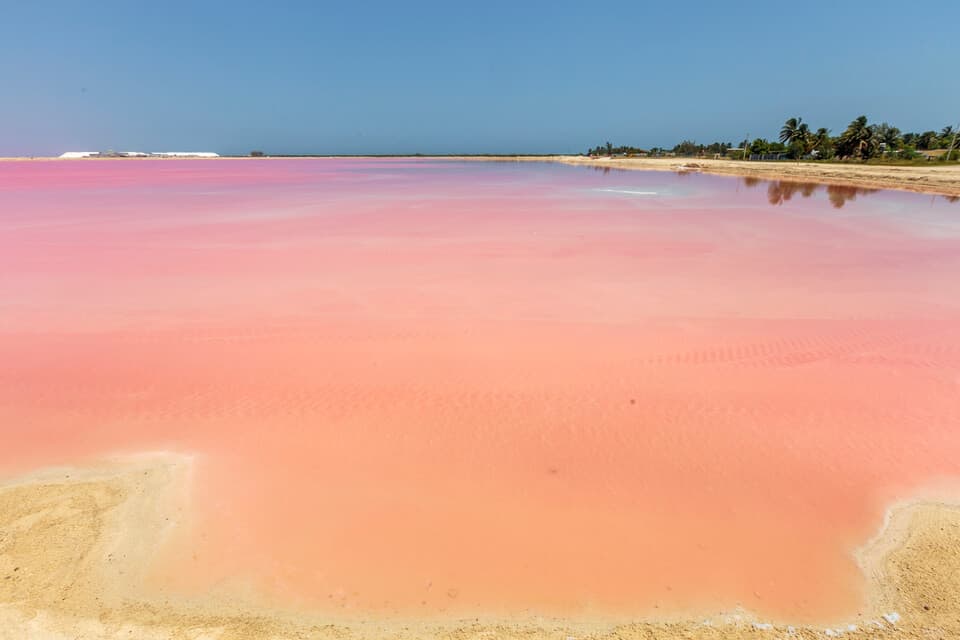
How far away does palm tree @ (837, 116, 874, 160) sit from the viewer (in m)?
56.2

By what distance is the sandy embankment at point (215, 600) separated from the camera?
2.96m

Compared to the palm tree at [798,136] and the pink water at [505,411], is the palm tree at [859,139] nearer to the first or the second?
the palm tree at [798,136]

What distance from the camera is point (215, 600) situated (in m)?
3.19


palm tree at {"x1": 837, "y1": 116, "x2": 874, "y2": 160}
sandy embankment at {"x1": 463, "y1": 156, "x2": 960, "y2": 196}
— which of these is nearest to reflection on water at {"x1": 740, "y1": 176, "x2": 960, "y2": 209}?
sandy embankment at {"x1": 463, "y1": 156, "x2": 960, "y2": 196}

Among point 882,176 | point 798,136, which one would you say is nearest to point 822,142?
point 798,136

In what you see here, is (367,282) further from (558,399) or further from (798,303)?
(798,303)

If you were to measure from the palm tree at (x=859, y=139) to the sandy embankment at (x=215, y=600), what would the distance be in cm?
7147

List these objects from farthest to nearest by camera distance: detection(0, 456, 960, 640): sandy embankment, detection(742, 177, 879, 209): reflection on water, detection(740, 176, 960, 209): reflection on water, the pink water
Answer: detection(742, 177, 879, 209): reflection on water
detection(740, 176, 960, 209): reflection on water
the pink water
detection(0, 456, 960, 640): sandy embankment

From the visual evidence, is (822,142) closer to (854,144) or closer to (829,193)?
(854,144)

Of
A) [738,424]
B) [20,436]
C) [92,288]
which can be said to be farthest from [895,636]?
[92,288]

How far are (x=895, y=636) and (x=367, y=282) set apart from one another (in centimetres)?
930

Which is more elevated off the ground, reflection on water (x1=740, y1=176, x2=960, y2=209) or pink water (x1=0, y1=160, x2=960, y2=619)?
reflection on water (x1=740, y1=176, x2=960, y2=209)

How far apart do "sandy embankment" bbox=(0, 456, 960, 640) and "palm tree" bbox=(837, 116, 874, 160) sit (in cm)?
7147

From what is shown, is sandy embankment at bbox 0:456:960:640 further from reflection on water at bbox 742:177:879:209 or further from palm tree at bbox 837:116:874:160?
palm tree at bbox 837:116:874:160
